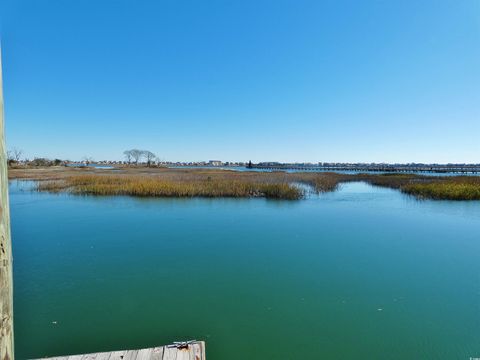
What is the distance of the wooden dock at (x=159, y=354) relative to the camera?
235 cm

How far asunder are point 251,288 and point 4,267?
161 inches

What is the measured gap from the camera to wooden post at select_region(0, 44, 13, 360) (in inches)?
36.5

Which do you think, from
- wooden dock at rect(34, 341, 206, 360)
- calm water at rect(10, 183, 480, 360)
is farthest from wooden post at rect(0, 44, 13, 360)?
calm water at rect(10, 183, 480, 360)

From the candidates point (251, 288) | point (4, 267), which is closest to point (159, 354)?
point (4, 267)

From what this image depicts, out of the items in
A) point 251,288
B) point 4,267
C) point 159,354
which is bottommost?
point 251,288

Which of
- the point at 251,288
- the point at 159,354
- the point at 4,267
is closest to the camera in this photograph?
the point at 4,267

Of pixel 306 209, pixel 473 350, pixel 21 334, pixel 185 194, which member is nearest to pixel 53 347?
pixel 21 334

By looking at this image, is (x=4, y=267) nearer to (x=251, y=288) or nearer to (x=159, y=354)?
(x=159, y=354)

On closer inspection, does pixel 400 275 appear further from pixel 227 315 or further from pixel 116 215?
pixel 116 215

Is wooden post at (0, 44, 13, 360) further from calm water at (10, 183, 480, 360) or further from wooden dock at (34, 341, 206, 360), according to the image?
calm water at (10, 183, 480, 360)

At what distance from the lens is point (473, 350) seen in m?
3.11

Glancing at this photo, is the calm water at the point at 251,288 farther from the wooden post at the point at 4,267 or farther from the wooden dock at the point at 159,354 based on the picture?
the wooden post at the point at 4,267

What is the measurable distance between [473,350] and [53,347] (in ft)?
16.2

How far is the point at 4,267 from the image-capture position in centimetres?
97
